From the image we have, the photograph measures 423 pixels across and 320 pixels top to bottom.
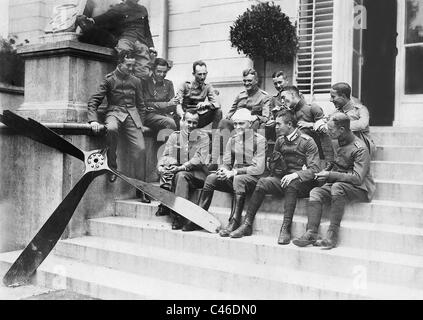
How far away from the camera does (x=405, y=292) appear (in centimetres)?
395

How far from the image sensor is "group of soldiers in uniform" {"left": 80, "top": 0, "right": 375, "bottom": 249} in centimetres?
491

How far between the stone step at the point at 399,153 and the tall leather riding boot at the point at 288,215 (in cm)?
160

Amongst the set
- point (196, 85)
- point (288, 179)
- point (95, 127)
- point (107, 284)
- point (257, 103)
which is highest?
point (196, 85)

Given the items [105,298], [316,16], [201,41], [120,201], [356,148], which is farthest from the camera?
[201,41]

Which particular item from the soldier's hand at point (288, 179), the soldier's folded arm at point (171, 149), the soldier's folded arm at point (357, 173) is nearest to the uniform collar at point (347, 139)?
the soldier's folded arm at point (357, 173)

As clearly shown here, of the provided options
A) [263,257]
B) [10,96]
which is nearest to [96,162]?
[263,257]

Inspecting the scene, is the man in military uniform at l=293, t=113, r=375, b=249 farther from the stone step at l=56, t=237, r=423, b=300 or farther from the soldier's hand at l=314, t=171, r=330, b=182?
the stone step at l=56, t=237, r=423, b=300

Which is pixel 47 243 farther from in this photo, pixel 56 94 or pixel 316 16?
pixel 316 16

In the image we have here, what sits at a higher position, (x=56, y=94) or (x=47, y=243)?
(x=56, y=94)

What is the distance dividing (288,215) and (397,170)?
150cm

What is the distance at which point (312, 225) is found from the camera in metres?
4.70

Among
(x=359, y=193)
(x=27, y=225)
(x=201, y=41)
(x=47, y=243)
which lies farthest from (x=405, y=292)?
(x=201, y=41)

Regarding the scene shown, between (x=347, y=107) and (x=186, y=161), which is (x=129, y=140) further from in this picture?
(x=347, y=107)

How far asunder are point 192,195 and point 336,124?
184 cm
